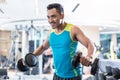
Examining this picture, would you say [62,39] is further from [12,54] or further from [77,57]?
[12,54]

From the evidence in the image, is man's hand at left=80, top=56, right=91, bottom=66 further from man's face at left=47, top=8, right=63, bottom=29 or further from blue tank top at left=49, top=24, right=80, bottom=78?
man's face at left=47, top=8, right=63, bottom=29

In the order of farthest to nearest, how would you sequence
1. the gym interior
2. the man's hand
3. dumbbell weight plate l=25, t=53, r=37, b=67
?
the gym interior, dumbbell weight plate l=25, t=53, r=37, b=67, the man's hand

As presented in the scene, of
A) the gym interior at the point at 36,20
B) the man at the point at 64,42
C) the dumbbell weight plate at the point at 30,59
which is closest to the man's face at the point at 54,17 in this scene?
the man at the point at 64,42

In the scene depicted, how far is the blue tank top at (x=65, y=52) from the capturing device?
1.92m

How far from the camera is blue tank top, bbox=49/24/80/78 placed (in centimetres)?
192

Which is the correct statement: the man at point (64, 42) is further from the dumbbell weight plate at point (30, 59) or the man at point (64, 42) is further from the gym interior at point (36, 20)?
the gym interior at point (36, 20)

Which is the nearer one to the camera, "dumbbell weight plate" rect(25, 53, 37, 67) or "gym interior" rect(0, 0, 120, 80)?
"dumbbell weight plate" rect(25, 53, 37, 67)

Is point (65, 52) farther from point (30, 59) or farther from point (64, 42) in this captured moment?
point (30, 59)

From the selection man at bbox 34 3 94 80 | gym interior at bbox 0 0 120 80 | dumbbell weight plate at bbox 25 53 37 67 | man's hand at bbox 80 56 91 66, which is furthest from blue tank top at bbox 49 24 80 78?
gym interior at bbox 0 0 120 80

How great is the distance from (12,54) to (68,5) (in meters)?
2.89

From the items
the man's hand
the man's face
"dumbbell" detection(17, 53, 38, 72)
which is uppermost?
the man's face

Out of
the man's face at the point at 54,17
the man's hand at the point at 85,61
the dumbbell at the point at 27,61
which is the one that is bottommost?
the dumbbell at the point at 27,61

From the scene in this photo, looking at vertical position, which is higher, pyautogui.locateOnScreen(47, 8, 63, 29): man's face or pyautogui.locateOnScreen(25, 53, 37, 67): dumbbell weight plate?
pyautogui.locateOnScreen(47, 8, 63, 29): man's face

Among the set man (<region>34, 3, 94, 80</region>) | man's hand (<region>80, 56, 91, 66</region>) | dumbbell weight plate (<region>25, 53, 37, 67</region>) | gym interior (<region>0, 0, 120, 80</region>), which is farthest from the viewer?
gym interior (<region>0, 0, 120, 80</region>)
